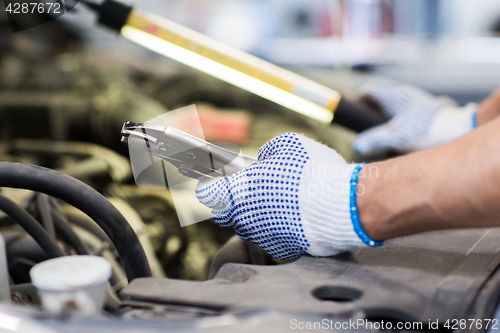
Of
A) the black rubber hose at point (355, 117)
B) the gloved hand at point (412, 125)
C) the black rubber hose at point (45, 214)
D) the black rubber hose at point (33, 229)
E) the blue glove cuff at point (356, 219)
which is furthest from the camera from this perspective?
the gloved hand at point (412, 125)

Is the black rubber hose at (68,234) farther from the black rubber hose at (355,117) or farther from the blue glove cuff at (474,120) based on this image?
the blue glove cuff at (474,120)

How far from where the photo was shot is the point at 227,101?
184cm

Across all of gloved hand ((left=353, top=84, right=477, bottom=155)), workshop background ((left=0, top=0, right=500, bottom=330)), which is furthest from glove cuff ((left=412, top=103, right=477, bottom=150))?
workshop background ((left=0, top=0, right=500, bottom=330))

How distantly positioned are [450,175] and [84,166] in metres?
1.08

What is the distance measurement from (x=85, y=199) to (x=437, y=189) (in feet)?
1.42

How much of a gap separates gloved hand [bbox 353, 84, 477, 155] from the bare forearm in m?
0.72

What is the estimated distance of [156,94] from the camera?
1.80 m

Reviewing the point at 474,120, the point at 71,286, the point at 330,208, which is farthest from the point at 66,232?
the point at 474,120

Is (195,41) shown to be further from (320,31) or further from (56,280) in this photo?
(320,31)

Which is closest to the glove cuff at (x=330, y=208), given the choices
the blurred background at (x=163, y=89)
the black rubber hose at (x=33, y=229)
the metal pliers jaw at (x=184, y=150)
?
the metal pliers jaw at (x=184, y=150)

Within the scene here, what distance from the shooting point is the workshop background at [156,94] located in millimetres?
1131

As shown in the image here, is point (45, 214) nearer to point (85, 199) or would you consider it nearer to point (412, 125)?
point (85, 199)

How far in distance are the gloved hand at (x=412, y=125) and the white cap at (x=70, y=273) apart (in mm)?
939

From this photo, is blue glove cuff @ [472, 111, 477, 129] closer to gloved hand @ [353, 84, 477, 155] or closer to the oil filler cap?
gloved hand @ [353, 84, 477, 155]
